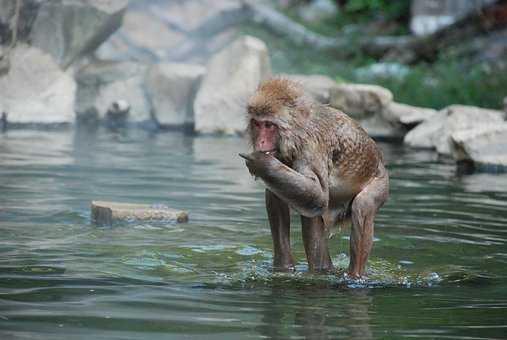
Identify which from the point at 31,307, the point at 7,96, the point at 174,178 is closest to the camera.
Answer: the point at 31,307

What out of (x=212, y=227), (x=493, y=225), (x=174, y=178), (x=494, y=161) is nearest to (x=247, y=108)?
(x=212, y=227)

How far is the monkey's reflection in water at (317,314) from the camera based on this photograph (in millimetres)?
4426

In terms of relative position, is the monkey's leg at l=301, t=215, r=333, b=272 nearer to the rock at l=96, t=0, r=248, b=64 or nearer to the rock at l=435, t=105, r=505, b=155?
the rock at l=435, t=105, r=505, b=155

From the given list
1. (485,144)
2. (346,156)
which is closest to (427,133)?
(485,144)

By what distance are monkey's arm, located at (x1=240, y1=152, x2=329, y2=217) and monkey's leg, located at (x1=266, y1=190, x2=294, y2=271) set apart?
31 cm

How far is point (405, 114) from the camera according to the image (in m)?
14.2

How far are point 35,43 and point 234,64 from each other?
2.85 m

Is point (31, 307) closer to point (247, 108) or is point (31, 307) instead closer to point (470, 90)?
point (247, 108)

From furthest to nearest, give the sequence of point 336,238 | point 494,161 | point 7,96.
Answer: point 7,96 < point 494,161 < point 336,238

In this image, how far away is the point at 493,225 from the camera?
7914mm

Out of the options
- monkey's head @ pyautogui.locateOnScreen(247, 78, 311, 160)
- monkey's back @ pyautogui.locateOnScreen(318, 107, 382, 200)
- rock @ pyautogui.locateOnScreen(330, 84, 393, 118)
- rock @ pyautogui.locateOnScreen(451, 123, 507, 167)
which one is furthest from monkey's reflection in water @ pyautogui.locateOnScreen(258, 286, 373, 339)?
rock @ pyautogui.locateOnScreen(330, 84, 393, 118)

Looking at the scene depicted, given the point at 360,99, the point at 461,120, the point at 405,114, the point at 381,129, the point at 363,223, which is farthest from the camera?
the point at 381,129

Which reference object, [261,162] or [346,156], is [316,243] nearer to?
[346,156]

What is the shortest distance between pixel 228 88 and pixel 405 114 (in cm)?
249
